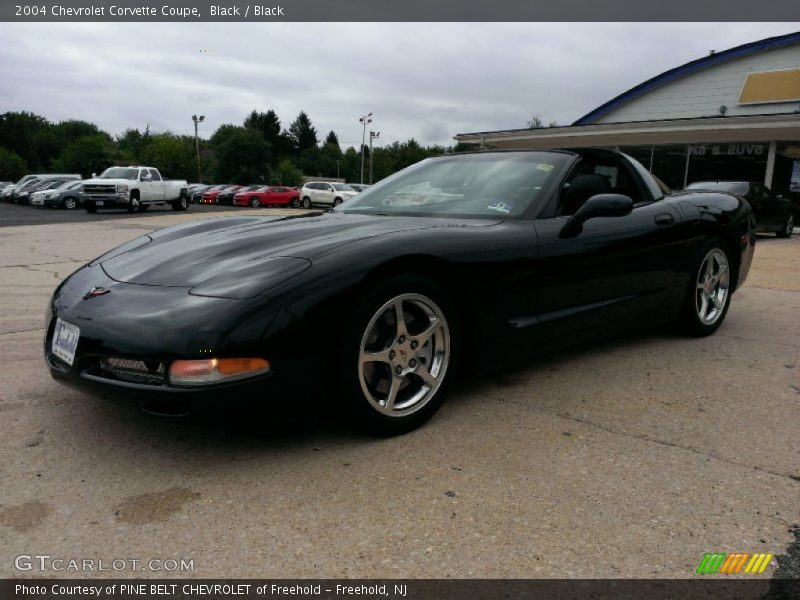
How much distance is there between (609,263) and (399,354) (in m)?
1.49

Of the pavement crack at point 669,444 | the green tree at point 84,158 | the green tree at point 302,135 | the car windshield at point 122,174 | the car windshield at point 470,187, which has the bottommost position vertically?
the pavement crack at point 669,444

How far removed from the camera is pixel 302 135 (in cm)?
11894

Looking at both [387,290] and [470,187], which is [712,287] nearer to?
[470,187]

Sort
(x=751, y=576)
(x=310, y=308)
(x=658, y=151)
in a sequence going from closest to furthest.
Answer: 1. (x=751, y=576)
2. (x=310, y=308)
3. (x=658, y=151)

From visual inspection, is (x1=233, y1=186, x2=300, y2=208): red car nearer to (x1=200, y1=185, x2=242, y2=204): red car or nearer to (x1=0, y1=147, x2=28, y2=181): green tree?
(x1=200, y1=185, x2=242, y2=204): red car

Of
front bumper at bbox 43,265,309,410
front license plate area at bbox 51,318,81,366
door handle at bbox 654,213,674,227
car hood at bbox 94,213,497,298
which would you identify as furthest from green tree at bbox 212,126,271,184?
front bumper at bbox 43,265,309,410

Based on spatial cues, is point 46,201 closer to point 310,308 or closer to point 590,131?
point 590,131

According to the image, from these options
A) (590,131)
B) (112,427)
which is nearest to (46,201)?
(590,131)

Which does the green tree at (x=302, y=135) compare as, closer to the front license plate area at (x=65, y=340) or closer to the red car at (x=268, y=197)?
the red car at (x=268, y=197)

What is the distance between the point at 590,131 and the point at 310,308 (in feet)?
69.5

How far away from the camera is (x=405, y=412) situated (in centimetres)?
264

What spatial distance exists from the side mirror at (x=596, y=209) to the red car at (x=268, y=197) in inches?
1345

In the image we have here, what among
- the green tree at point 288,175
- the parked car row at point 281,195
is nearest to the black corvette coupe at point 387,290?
the parked car row at point 281,195

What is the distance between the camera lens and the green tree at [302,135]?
118500mm
